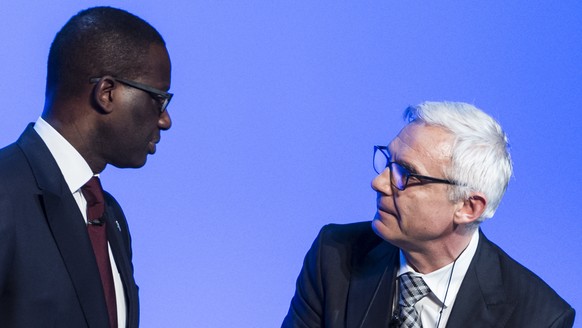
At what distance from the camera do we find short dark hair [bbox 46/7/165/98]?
1701 mm

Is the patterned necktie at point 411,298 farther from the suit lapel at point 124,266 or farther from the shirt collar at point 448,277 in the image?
the suit lapel at point 124,266

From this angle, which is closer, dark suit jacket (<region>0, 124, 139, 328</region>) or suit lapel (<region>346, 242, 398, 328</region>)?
dark suit jacket (<region>0, 124, 139, 328</region>)

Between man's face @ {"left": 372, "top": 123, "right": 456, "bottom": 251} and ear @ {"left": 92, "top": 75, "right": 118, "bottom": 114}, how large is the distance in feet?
2.27

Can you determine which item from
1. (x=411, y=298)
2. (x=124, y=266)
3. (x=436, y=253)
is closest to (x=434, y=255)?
(x=436, y=253)

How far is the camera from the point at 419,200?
2.07m

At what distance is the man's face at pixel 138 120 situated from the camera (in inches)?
67.3

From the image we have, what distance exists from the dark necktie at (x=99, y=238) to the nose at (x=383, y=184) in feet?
2.17

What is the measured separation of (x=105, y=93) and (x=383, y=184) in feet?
2.36

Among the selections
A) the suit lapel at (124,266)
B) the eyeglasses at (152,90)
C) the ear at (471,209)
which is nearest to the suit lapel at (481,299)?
the ear at (471,209)

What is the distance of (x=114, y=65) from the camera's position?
171cm

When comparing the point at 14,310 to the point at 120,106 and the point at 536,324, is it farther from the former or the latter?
the point at 536,324

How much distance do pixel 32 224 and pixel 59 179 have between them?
0.11 metres

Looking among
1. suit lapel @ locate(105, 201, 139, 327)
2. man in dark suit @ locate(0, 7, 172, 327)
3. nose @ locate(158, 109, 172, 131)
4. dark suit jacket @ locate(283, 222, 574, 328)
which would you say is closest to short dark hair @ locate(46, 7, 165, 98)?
man in dark suit @ locate(0, 7, 172, 327)

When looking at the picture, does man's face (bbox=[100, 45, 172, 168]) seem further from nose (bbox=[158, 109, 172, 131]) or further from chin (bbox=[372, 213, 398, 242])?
chin (bbox=[372, 213, 398, 242])
